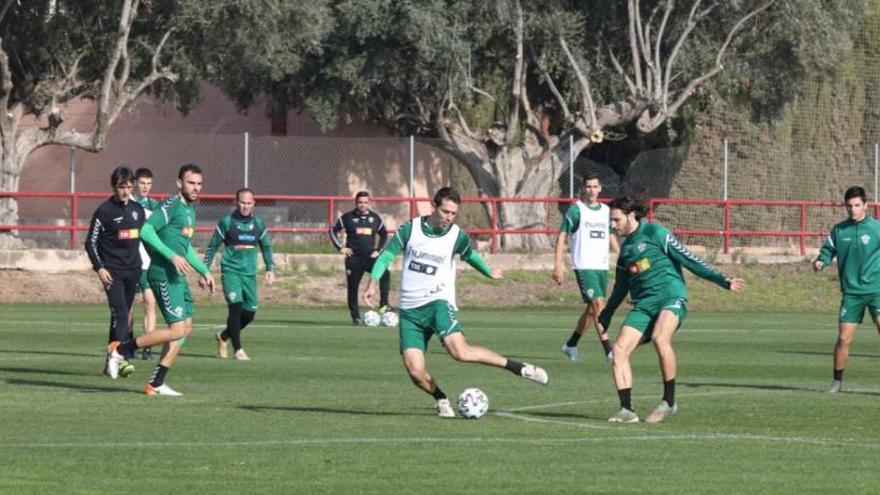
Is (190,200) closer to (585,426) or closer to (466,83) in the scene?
(585,426)

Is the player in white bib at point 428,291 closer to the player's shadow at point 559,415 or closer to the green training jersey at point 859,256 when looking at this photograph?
the player's shadow at point 559,415

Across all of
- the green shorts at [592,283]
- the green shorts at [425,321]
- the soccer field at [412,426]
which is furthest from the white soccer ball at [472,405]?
the green shorts at [592,283]

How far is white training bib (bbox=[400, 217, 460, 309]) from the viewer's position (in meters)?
14.5

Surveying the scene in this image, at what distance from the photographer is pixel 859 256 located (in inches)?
693

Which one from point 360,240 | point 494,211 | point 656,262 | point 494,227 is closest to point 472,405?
point 656,262

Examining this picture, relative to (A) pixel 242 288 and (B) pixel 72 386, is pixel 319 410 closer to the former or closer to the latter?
(B) pixel 72 386

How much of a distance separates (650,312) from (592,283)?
6853mm

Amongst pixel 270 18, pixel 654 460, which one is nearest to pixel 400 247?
pixel 654 460

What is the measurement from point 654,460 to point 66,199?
31.8 meters

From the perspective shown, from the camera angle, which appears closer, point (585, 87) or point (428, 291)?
point (428, 291)

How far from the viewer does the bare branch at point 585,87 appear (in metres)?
42.5

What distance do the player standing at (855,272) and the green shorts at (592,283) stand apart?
4251mm

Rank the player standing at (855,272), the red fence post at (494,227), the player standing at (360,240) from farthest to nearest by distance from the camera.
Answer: the red fence post at (494,227), the player standing at (360,240), the player standing at (855,272)

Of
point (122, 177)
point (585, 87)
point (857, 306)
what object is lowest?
point (857, 306)
